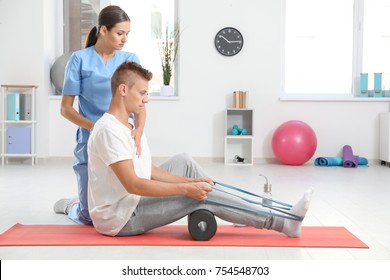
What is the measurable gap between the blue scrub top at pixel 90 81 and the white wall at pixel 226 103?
3.82 metres

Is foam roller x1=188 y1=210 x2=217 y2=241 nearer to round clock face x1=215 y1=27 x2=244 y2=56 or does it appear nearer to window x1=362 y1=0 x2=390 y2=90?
round clock face x1=215 y1=27 x2=244 y2=56

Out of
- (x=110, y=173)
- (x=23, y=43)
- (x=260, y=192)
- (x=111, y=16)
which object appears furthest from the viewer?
(x=23, y=43)

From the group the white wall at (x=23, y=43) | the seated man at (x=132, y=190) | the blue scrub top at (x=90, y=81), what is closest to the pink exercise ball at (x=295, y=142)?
the white wall at (x=23, y=43)

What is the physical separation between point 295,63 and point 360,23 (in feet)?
2.95

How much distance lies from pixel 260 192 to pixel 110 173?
79.8 inches

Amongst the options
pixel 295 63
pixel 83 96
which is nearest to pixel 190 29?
pixel 295 63

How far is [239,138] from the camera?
6.87 meters

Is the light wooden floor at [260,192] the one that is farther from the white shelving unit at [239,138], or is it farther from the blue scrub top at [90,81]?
the blue scrub top at [90,81]

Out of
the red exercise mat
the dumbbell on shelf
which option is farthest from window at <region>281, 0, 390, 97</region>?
the red exercise mat

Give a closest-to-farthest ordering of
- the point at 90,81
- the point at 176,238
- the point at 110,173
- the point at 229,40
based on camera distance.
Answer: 1. the point at 110,173
2. the point at 176,238
3. the point at 90,81
4. the point at 229,40

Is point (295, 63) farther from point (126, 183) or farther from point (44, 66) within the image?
point (126, 183)

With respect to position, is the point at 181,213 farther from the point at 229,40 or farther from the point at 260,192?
the point at 229,40

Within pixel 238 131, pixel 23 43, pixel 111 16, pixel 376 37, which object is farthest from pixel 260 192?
pixel 23 43

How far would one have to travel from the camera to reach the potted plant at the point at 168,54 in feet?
22.5
